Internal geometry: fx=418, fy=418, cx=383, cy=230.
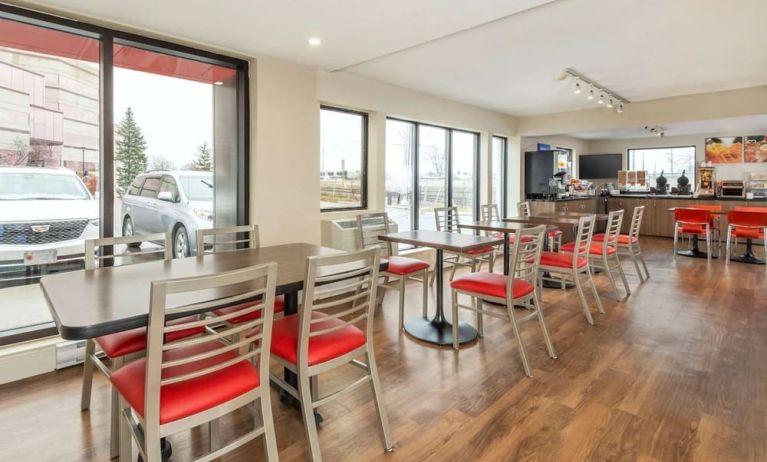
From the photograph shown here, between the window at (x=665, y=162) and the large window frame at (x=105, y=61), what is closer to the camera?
the large window frame at (x=105, y=61)

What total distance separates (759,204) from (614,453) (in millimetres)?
8326

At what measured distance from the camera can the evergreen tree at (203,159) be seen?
3746mm

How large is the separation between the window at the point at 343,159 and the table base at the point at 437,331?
6.25 feet

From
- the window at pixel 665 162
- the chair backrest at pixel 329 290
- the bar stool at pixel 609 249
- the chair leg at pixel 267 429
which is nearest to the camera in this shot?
the chair leg at pixel 267 429

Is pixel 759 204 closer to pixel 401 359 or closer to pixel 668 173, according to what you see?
pixel 668 173

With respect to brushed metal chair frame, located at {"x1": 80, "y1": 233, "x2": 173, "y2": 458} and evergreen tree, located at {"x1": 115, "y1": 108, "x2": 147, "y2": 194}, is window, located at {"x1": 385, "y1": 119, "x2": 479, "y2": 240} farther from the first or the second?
brushed metal chair frame, located at {"x1": 80, "y1": 233, "x2": 173, "y2": 458}

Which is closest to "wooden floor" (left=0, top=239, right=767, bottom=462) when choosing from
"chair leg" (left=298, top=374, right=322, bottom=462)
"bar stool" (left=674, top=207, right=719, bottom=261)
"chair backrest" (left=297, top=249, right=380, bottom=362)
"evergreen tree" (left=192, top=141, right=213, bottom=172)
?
"chair leg" (left=298, top=374, right=322, bottom=462)

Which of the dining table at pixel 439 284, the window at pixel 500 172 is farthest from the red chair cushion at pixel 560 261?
the window at pixel 500 172

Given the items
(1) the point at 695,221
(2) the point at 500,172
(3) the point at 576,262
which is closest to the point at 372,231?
(3) the point at 576,262

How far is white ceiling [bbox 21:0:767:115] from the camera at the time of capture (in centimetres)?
279

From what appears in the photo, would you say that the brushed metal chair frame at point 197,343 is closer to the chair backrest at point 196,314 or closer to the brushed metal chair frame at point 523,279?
the chair backrest at point 196,314

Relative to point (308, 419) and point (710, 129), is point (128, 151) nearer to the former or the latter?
point (308, 419)

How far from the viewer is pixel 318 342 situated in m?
1.87

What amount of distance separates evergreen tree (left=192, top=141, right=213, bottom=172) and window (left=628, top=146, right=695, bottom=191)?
10464 mm
